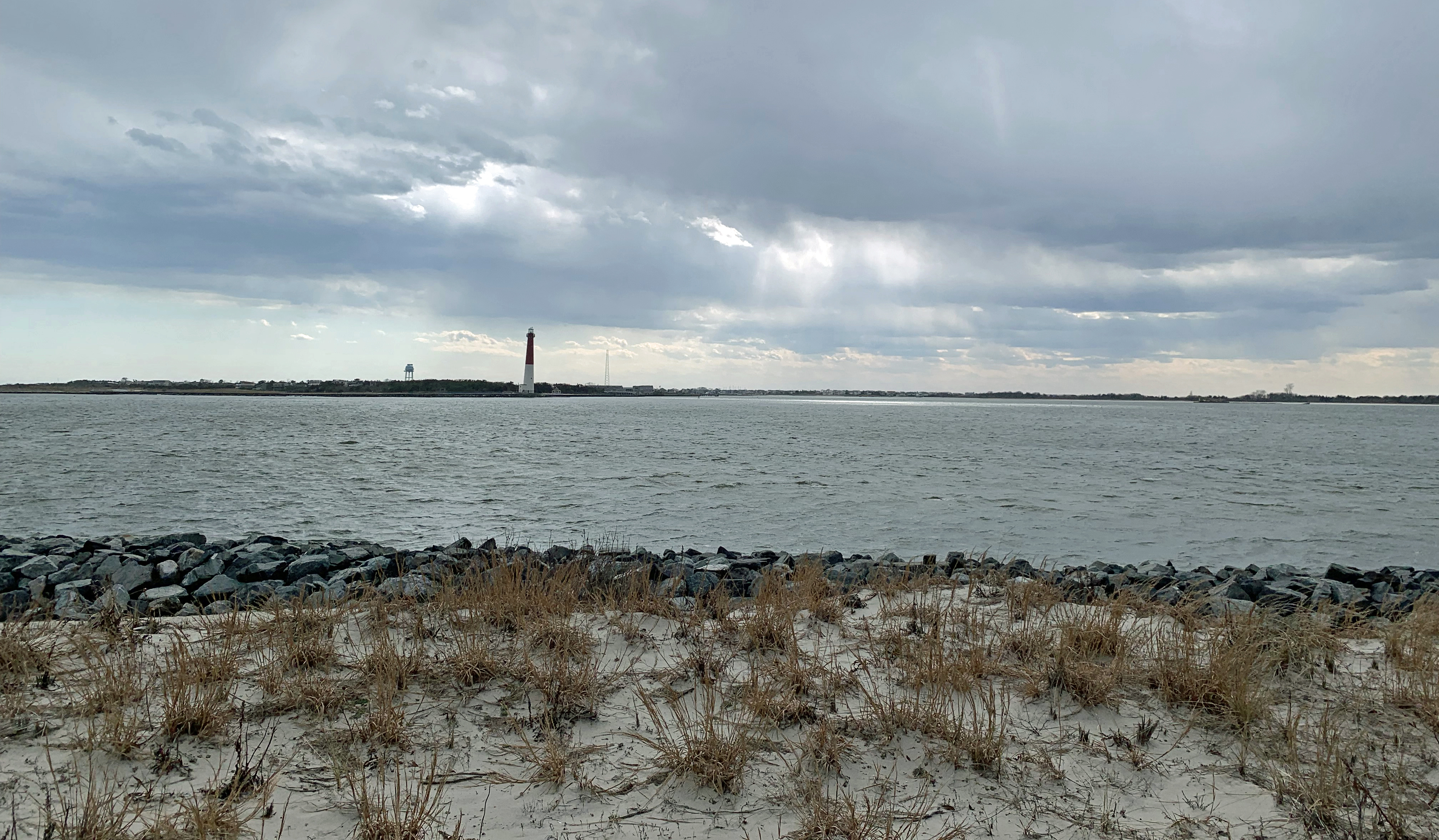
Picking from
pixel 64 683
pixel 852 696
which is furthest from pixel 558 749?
pixel 64 683

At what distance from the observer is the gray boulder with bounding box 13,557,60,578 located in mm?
10102

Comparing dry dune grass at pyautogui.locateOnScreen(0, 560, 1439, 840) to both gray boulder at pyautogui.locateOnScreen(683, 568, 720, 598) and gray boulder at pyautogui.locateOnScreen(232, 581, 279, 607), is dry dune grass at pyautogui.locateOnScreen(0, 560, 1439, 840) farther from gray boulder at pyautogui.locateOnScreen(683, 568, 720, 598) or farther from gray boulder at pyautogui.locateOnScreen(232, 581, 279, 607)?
gray boulder at pyautogui.locateOnScreen(683, 568, 720, 598)

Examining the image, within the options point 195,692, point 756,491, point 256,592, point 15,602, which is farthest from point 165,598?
point 756,491

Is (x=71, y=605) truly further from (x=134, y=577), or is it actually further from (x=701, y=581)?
(x=701, y=581)

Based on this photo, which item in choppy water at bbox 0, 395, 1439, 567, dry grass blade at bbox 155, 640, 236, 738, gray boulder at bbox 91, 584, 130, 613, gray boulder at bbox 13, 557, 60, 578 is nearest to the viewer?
dry grass blade at bbox 155, 640, 236, 738

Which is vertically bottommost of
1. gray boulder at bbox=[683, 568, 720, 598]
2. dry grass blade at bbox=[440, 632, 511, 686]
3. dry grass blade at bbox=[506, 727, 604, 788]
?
gray boulder at bbox=[683, 568, 720, 598]

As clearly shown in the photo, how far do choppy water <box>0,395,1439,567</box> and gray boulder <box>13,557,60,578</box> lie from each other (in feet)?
19.9

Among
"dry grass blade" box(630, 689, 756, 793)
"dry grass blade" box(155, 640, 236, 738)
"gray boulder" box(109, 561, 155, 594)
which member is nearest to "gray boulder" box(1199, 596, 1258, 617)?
"dry grass blade" box(630, 689, 756, 793)

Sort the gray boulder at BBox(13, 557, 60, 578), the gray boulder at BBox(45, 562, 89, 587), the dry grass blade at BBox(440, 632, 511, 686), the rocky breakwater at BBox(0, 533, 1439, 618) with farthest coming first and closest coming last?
1. the gray boulder at BBox(13, 557, 60, 578)
2. the gray boulder at BBox(45, 562, 89, 587)
3. the rocky breakwater at BBox(0, 533, 1439, 618)
4. the dry grass blade at BBox(440, 632, 511, 686)

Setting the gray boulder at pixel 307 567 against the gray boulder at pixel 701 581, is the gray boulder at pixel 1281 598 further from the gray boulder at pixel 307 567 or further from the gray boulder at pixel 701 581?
the gray boulder at pixel 307 567

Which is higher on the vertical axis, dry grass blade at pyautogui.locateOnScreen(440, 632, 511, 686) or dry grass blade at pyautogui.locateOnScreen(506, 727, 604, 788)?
dry grass blade at pyautogui.locateOnScreen(440, 632, 511, 686)

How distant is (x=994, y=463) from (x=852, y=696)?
34.3 meters

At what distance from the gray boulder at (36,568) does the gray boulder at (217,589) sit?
2899mm

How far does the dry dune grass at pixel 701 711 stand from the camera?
3918 millimetres
